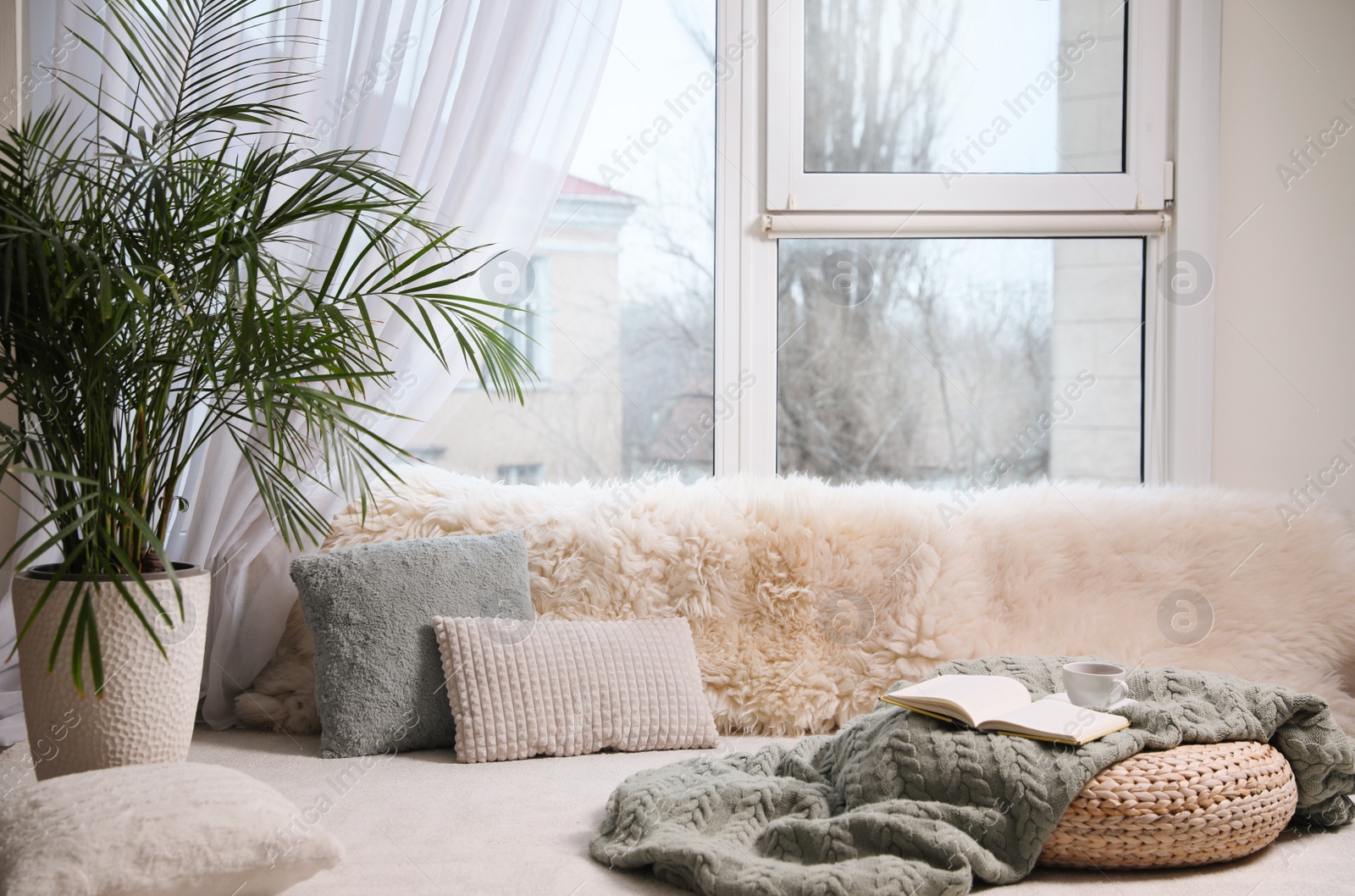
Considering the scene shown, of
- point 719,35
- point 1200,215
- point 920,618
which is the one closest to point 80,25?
point 719,35

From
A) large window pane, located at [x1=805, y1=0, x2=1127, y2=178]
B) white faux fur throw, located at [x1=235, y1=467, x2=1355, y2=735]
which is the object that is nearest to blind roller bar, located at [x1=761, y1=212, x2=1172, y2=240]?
large window pane, located at [x1=805, y1=0, x2=1127, y2=178]

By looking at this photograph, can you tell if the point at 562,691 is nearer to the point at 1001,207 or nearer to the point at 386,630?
the point at 386,630

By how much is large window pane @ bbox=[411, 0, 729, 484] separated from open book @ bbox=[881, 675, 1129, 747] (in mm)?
1130

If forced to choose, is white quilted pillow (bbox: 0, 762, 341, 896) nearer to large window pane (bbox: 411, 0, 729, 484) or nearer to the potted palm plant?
the potted palm plant

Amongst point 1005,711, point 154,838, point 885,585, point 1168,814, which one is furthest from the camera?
point 885,585

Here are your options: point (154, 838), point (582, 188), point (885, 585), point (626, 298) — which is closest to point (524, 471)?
point (626, 298)

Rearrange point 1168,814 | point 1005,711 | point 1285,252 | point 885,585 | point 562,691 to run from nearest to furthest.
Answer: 1. point 1168,814
2. point 1005,711
3. point 562,691
4. point 885,585
5. point 1285,252

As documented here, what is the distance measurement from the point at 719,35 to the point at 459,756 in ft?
5.79

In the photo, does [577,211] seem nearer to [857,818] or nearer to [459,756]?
[459,756]

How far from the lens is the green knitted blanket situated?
1.31m

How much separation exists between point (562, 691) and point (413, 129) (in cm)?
120

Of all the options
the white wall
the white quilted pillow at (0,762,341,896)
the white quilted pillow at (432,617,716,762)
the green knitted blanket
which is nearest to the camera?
the white quilted pillow at (0,762,341,896)

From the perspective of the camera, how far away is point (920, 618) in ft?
6.72

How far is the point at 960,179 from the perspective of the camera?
2498 mm
